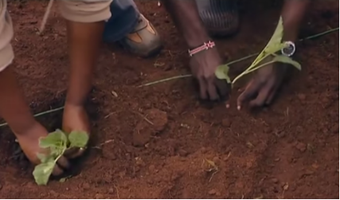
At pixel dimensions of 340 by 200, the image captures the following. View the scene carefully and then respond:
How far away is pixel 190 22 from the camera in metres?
2.33

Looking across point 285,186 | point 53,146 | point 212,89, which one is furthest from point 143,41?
point 285,186

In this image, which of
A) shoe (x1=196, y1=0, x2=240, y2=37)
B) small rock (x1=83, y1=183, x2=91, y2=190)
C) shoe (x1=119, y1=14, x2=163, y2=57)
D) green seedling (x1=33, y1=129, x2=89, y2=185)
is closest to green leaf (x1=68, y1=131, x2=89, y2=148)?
green seedling (x1=33, y1=129, x2=89, y2=185)

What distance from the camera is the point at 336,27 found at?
258 cm

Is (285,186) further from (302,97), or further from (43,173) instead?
(43,173)

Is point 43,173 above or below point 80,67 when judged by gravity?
below

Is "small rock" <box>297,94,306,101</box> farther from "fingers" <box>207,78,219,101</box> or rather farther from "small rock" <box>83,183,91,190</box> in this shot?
"small rock" <box>83,183,91,190</box>

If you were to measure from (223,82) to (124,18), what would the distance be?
1.41 ft

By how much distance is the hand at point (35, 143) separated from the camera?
2117 millimetres

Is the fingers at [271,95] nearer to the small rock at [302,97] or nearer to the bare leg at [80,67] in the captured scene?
the small rock at [302,97]

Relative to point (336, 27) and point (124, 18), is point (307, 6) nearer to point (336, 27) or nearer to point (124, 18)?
point (336, 27)

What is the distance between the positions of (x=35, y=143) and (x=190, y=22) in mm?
573

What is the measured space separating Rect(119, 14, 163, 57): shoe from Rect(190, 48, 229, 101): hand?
0.23m

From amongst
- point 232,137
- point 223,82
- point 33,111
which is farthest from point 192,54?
point 33,111

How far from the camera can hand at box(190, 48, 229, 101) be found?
2.28 m
